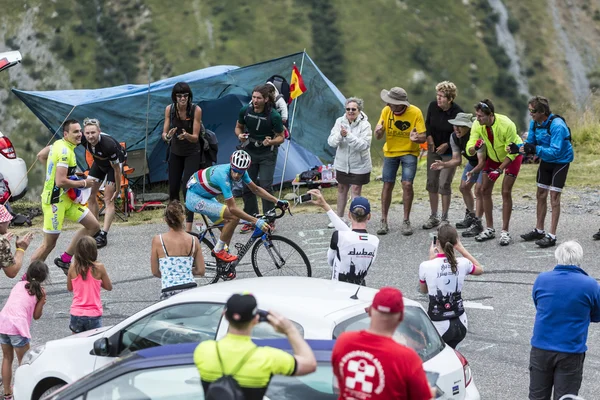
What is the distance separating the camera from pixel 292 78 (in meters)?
14.5

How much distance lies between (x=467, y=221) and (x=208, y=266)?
160 inches

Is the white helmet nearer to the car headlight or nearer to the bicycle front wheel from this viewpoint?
the bicycle front wheel

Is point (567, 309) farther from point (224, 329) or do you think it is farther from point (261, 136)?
point (261, 136)

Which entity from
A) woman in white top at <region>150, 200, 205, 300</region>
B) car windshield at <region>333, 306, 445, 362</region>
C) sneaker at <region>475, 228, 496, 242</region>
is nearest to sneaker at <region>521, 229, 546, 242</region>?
sneaker at <region>475, 228, 496, 242</region>

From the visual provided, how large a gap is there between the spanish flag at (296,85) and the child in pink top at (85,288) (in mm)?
7598

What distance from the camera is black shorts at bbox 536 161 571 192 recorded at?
36.2 feet

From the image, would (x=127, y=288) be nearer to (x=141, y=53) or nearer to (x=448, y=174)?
(x=448, y=174)

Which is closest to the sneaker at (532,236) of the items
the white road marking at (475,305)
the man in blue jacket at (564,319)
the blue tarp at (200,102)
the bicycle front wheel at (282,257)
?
the white road marking at (475,305)

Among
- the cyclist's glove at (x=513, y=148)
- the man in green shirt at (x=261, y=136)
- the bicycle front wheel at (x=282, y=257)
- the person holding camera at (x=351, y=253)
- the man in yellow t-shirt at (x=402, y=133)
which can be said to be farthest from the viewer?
the man in green shirt at (x=261, y=136)

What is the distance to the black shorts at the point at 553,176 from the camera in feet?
36.2

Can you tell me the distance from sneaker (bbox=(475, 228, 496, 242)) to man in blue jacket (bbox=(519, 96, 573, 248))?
571 mm

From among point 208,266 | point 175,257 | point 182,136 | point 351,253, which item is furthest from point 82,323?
point 182,136

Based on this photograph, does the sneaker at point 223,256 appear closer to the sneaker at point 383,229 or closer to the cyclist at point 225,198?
the cyclist at point 225,198

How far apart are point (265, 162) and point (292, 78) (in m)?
2.68
